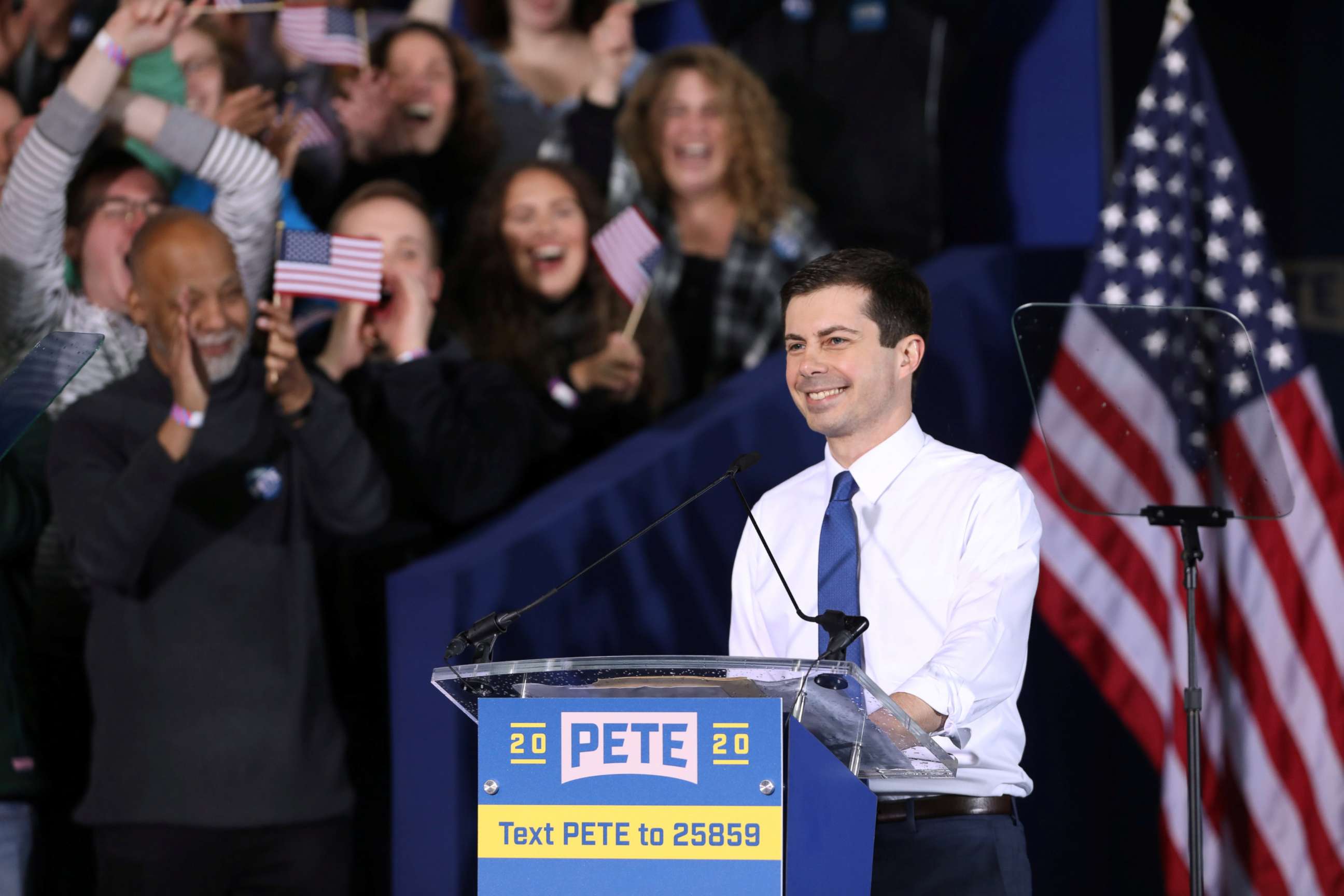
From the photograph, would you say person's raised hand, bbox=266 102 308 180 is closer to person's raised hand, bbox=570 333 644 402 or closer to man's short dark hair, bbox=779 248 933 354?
person's raised hand, bbox=570 333 644 402

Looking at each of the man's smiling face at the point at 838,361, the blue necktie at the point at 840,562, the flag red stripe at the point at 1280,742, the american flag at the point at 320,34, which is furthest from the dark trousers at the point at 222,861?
the flag red stripe at the point at 1280,742

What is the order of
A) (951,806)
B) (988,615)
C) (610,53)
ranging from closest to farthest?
(988,615)
(951,806)
(610,53)

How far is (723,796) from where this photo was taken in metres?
1.85

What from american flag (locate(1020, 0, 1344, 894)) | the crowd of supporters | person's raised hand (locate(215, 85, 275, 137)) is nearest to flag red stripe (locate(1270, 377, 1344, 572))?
american flag (locate(1020, 0, 1344, 894))

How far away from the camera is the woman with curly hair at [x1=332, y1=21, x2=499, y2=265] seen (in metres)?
4.34

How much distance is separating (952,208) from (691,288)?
3.86 feet

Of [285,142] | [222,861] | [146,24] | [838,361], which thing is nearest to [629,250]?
[285,142]

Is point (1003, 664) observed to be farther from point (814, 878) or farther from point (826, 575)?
point (814, 878)

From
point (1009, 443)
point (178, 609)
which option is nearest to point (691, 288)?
point (1009, 443)

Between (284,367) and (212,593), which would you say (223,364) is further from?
(212,593)

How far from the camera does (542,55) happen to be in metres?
4.71

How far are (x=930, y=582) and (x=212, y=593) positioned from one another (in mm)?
1760

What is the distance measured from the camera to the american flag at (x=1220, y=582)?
162 inches

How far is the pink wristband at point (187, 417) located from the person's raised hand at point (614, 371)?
1.24m
